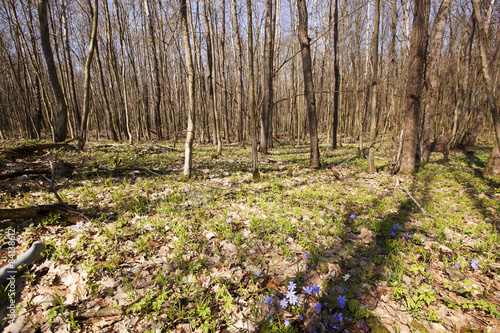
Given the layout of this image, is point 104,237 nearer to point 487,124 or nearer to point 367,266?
point 367,266

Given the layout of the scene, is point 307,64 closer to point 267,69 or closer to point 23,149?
point 267,69

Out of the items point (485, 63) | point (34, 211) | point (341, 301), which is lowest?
point (341, 301)

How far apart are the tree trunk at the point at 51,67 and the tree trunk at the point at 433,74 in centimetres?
1275

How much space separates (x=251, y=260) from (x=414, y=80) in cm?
716

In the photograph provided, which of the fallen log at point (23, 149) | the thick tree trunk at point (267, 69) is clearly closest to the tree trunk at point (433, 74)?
the thick tree trunk at point (267, 69)

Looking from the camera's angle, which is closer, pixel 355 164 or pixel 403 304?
pixel 403 304

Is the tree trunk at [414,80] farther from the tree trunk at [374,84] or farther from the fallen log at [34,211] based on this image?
the fallen log at [34,211]

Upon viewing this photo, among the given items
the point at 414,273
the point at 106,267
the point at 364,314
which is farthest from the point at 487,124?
the point at 106,267

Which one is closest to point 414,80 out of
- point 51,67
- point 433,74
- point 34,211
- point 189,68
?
point 433,74

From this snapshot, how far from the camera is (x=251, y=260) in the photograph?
2586mm

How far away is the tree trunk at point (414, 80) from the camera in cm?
598

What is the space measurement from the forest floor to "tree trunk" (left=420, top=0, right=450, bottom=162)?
158 inches

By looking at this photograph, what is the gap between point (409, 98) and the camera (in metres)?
6.30

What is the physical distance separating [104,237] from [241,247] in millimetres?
1942
